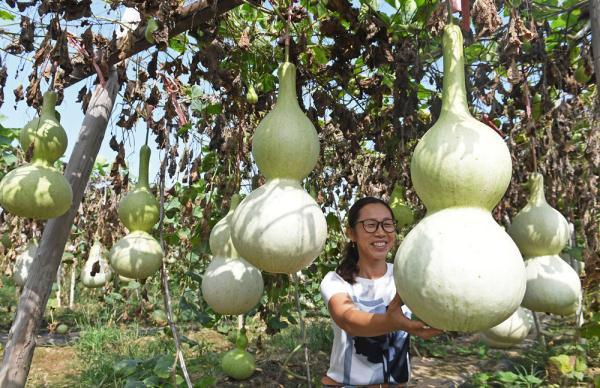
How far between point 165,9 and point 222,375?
447 cm

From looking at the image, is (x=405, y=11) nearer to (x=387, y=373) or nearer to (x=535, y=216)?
(x=535, y=216)

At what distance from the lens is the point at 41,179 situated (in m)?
2.13

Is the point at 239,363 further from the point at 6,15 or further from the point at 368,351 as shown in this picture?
the point at 6,15

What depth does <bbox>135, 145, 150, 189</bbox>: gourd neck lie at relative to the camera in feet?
10.1

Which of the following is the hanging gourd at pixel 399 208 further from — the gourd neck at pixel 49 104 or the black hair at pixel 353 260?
the gourd neck at pixel 49 104

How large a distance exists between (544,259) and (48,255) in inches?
104

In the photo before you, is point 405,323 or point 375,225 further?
point 375,225

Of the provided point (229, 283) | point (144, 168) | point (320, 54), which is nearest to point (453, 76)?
point (229, 283)

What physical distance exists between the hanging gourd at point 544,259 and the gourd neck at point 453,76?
4.32ft

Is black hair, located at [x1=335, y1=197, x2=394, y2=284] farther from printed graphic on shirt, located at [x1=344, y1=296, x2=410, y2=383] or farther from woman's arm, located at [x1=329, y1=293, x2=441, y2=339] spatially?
woman's arm, located at [x1=329, y1=293, x2=441, y2=339]

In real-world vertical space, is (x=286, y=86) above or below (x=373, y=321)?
above

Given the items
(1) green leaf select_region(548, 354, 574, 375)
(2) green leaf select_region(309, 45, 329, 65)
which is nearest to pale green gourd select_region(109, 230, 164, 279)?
(2) green leaf select_region(309, 45, 329, 65)

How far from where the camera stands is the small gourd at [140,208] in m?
3.02

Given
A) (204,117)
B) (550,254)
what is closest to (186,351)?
(204,117)
